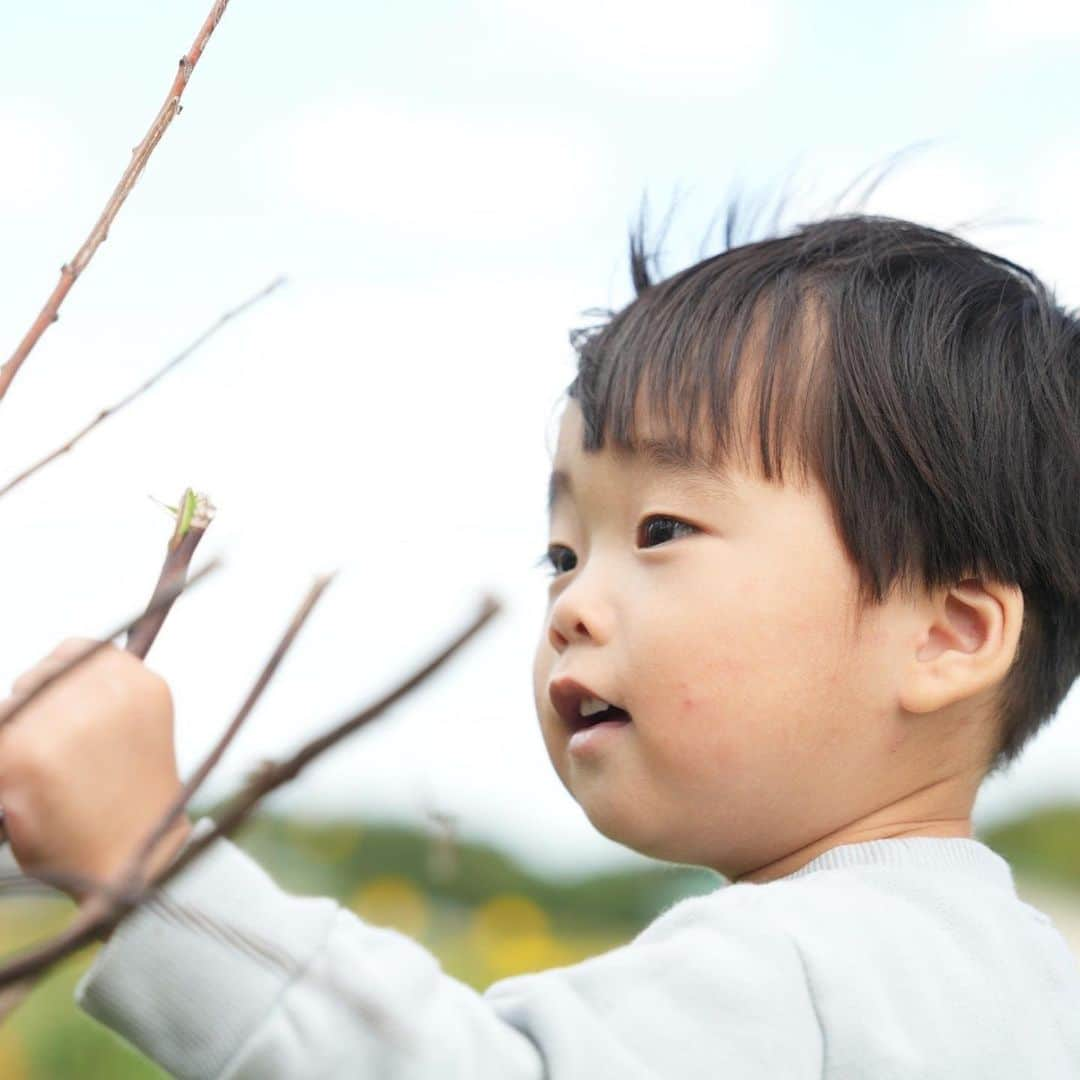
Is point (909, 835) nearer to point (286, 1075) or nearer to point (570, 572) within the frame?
point (570, 572)

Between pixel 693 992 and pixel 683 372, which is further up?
pixel 683 372

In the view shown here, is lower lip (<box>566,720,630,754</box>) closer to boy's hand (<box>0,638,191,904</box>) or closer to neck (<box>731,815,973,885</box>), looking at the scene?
neck (<box>731,815,973,885</box>)

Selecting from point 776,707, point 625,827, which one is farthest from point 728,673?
point 625,827

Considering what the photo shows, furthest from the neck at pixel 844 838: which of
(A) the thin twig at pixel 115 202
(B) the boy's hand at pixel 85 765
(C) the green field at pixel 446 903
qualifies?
(C) the green field at pixel 446 903

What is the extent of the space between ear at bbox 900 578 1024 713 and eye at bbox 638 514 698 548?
227 mm

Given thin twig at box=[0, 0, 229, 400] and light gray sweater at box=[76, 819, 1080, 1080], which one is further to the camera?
light gray sweater at box=[76, 819, 1080, 1080]

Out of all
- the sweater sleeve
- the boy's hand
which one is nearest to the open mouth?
the sweater sleeve

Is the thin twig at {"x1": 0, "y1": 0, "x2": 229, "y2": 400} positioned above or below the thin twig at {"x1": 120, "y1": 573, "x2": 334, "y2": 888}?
above

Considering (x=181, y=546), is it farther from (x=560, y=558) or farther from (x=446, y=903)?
(x=446, y=903)

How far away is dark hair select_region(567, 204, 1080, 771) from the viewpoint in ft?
4.62

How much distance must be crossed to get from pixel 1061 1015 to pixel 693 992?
1.35 ft

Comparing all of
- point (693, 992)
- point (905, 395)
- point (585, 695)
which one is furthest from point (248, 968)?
point (905, 395)

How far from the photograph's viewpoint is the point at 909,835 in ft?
4.54

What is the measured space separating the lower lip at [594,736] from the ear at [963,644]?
0.80ft
